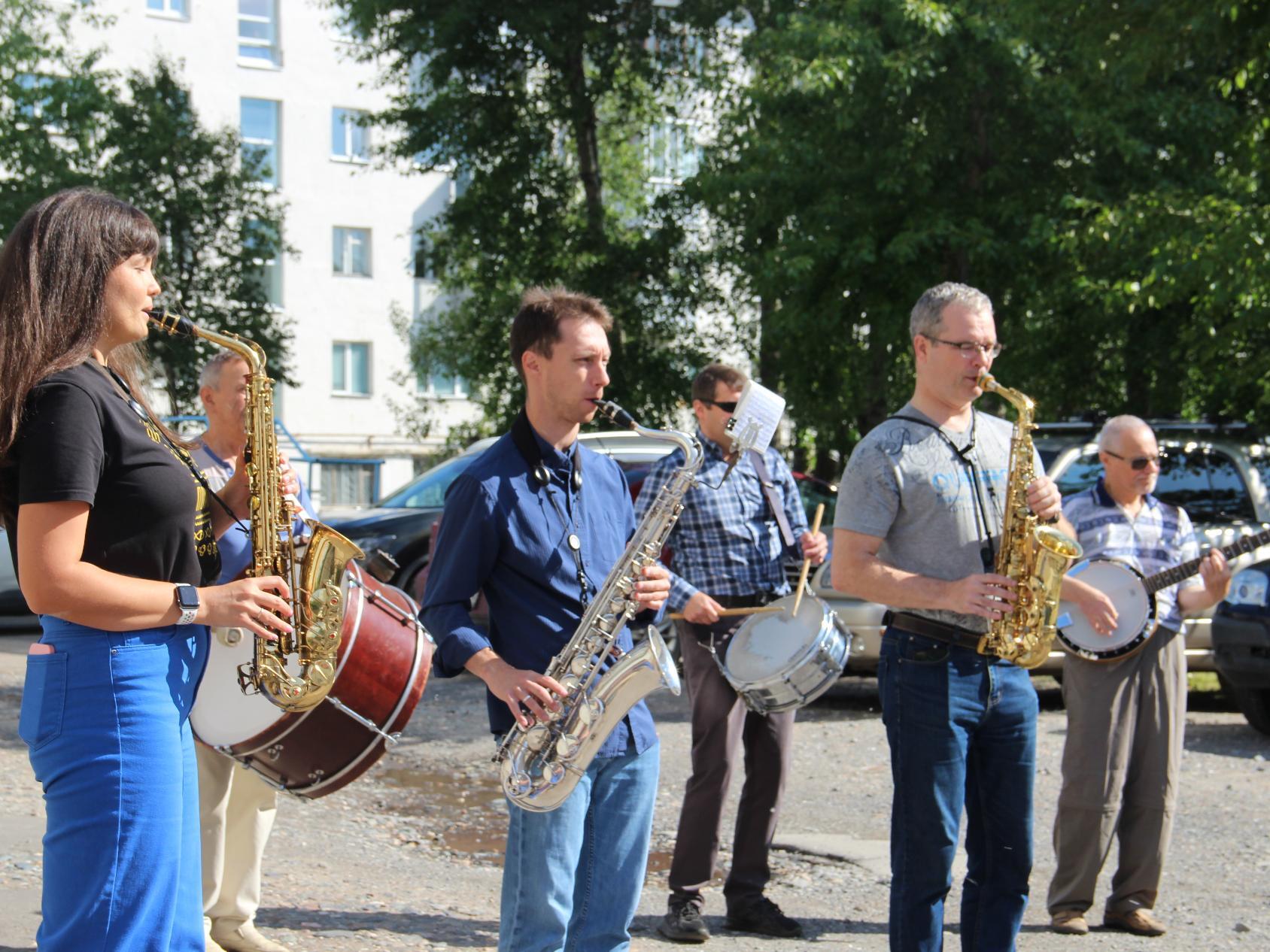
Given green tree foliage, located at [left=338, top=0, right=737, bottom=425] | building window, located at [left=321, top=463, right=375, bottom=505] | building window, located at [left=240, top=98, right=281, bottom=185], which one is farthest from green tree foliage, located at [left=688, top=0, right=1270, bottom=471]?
building window, located at [left=240, top=98, right=281, bottom=185]

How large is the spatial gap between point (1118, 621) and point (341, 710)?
308 cm

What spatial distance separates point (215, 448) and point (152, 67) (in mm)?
27518

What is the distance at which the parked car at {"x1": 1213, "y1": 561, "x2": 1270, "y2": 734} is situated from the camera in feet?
30.2

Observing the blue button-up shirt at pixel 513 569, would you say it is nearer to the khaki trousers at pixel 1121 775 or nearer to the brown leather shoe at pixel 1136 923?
the khaki trousers at pixel 1121 775

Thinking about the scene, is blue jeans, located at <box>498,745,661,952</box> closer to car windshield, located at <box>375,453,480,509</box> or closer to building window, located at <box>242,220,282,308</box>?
car windshield, located at <box>375,453,480,509</box>

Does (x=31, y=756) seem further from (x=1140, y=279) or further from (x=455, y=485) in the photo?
(x=1140, y=279)

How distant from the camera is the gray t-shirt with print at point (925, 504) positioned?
4.29 m

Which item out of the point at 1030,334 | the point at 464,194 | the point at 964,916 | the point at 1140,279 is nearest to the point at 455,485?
the point at 964,916

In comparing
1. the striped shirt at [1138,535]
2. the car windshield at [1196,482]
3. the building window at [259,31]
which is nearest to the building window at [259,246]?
the building window at [259,31]

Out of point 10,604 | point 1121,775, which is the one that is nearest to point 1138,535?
point 1121,775

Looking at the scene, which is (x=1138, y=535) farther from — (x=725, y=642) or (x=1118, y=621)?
(x=725, y=642)

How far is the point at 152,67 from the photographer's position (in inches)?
1185

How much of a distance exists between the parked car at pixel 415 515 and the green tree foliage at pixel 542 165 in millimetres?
9261

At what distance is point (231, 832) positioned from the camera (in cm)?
522
